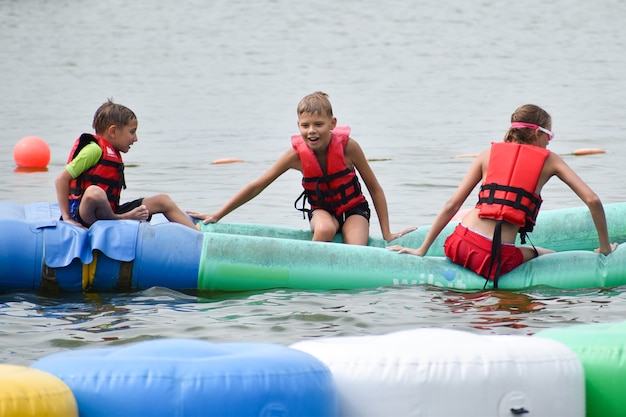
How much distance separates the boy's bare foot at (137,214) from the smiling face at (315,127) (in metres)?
1.00

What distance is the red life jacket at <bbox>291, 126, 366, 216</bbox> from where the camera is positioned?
19.2 feet

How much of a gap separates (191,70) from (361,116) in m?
7.03

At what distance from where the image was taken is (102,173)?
5562 mm

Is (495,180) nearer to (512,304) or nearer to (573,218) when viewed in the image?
(512,304)

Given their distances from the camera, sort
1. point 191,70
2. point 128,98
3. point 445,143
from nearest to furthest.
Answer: point 445,143, point 128,98, point 191,70

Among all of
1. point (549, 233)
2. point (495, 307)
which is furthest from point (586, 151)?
point (495, 307)

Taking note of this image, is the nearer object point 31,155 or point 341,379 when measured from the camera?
point 341,379

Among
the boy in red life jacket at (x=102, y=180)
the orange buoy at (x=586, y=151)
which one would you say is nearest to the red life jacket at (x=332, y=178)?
the boy in red life jacket at (x=102, y=180)

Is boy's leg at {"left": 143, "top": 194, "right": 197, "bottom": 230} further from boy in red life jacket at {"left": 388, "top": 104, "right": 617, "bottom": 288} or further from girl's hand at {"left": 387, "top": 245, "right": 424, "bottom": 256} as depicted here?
boy in red life jacket at {"left": 388, "top": 104, "right": 617, "bottom": 288}

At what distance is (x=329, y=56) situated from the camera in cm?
2245

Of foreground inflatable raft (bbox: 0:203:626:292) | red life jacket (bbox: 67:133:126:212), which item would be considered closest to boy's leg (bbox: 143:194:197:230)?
red life jacket (bbox: 67:133:126:212)

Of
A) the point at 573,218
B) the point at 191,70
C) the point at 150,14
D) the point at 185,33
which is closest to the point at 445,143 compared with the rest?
the point at 573,218

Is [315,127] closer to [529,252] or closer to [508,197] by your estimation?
[508,197]

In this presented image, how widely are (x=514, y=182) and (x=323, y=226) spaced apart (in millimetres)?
1170
